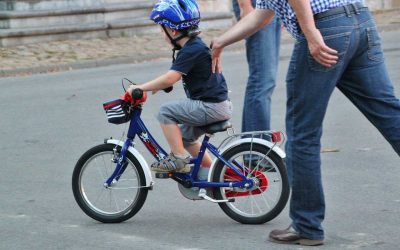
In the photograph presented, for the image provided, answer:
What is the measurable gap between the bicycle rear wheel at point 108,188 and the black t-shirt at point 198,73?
1.85 feet

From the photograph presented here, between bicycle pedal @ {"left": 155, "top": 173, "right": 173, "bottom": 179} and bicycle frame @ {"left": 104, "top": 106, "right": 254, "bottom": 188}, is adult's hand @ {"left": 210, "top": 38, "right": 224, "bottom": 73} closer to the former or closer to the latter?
bicycle frame @ {"left": 104, "top": 106, "right": 254, "bottom": 188}

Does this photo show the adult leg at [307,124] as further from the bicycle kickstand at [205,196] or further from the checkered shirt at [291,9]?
the bicycle kickstand at [205,196]

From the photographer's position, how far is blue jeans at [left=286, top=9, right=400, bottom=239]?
5.18 m

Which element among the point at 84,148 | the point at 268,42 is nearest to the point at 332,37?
the point at 268,42

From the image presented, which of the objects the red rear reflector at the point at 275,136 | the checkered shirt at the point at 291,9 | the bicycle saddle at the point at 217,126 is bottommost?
the red rear reflector at the point at 275,136

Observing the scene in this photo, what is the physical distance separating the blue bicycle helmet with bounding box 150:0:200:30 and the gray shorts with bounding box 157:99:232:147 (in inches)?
17.8

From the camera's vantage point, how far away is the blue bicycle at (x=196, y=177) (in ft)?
19.9

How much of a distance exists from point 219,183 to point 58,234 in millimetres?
987

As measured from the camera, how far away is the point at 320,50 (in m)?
5.05

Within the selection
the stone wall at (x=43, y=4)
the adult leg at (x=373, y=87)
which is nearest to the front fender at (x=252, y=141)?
the adult leg at (x=373, y=87)

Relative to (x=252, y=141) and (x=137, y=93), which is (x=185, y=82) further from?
(x=252, y=141)

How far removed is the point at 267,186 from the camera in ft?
20.0

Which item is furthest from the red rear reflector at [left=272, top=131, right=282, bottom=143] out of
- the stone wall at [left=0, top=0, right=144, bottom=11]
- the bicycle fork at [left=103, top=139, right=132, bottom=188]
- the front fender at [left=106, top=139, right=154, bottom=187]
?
the stone wall at [left=0, top=0, right=144, bottom=11]

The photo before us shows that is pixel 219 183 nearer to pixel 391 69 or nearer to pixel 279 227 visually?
pixel 279 227
